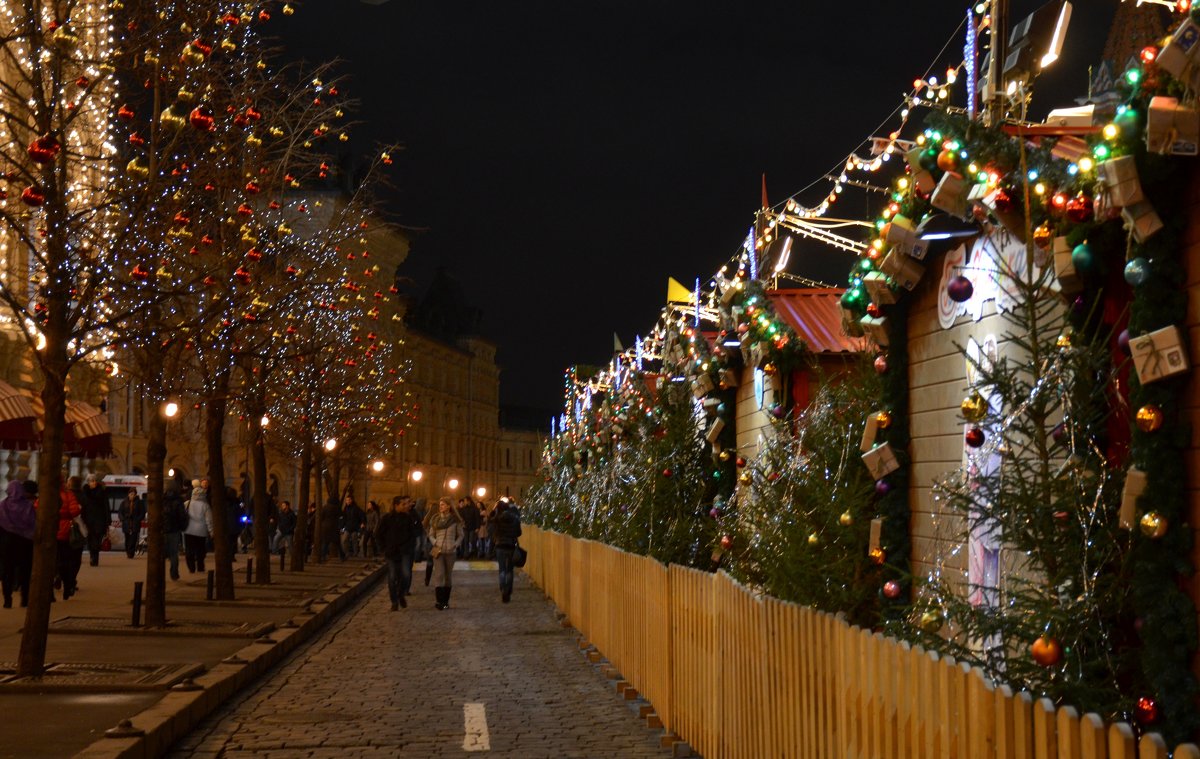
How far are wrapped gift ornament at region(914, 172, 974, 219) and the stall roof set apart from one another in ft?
20.0

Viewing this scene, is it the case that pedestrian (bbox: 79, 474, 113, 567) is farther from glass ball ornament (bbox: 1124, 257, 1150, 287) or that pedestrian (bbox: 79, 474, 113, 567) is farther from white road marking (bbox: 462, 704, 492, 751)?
glass ball ornament (bbox: 1124, 257, 1150, 287)

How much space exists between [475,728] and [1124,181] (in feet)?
21.5

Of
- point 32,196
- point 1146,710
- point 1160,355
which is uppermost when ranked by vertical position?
point 32,196

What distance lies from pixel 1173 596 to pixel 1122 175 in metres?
1.96

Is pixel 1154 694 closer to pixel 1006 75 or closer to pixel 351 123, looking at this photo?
pixel 1006 75

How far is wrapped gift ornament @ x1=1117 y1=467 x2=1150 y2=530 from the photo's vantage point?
7215 millimetres

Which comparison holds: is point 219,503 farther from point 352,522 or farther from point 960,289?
point 352,522

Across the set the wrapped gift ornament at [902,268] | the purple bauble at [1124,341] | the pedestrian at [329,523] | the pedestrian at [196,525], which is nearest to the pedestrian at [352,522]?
the pedestrian at [329,523]

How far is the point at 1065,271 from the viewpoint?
8.35 m

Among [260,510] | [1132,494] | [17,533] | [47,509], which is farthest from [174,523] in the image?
[1132,494]

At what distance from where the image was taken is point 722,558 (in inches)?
590

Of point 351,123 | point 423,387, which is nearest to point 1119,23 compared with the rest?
point 351,123

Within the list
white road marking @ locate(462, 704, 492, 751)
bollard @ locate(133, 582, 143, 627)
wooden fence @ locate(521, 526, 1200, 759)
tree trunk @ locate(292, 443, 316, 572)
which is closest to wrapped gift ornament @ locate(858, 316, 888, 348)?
wooden fence @ locate(521, 526, 1200, 759)

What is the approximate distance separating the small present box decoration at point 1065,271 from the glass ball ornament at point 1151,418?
1290 millimetres
